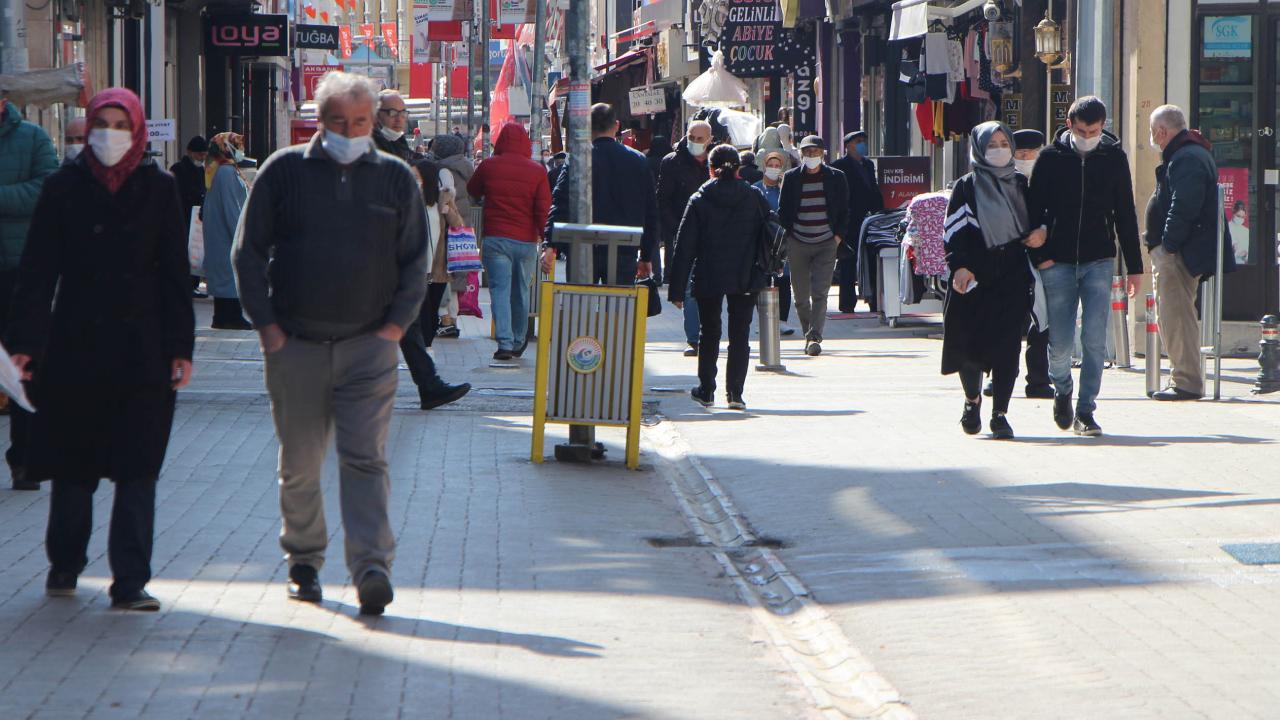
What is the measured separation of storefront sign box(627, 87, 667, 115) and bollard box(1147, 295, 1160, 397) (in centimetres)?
2219

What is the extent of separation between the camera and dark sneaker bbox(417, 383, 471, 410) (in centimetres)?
1248

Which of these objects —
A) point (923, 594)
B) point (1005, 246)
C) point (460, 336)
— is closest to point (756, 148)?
point (460, 336)

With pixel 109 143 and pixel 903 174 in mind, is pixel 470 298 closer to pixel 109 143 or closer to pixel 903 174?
pixel 903 174

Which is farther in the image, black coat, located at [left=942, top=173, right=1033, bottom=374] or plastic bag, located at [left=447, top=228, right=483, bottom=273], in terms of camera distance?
plastic bag, located at [left=447, top=228, right=483, bottom=273]

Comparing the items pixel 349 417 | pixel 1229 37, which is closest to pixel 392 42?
pixel 1229 37

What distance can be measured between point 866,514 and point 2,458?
4514 mm

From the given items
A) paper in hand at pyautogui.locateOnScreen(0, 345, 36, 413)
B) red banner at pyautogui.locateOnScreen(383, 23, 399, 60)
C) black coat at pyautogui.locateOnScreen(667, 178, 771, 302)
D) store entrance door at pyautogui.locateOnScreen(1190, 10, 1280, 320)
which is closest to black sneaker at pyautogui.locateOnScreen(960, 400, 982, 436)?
black coat at pyautogui.locateOnScreen(667, 178, 771, 302)

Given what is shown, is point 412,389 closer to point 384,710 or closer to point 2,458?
point 2,458

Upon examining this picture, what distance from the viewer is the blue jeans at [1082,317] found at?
11.0 m

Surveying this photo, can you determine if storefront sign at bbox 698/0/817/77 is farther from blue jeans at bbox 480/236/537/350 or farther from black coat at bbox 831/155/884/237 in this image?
blue jeans at bbox 480/236/537/350

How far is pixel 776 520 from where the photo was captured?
8.77m

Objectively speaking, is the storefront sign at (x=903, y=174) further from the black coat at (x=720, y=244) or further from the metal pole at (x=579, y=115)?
the metal pole at (x=579, y=115)

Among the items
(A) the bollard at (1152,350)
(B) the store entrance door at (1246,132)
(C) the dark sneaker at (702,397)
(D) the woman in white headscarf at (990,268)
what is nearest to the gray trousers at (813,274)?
(B) the store entrance door at (1246,132)

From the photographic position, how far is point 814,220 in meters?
16.8
